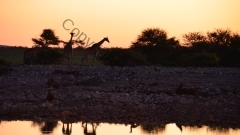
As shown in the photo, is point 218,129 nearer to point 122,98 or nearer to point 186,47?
point 122,98

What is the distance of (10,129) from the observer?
1470 centimetres

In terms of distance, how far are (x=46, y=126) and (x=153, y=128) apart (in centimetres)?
255

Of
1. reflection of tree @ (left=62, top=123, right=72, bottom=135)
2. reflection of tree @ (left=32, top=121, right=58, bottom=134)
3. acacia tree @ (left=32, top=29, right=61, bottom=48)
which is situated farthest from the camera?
acacia tree @ (left=32, top=29, right=61, bottom=48)

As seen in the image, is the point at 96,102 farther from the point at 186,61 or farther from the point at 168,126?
the point at 186,61

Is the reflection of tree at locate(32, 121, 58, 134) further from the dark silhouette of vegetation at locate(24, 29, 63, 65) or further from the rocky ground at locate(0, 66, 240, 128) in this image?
the dark silhouette of vegetation at locate(24, 29, 63, 65)

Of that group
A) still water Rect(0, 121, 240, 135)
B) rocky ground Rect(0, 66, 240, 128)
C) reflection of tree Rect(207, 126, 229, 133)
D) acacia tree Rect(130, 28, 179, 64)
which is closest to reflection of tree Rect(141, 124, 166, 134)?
still water Rect(0, 121, 240, 135)

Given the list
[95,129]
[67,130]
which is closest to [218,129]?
[95,129]

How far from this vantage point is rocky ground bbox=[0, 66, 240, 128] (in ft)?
53.1

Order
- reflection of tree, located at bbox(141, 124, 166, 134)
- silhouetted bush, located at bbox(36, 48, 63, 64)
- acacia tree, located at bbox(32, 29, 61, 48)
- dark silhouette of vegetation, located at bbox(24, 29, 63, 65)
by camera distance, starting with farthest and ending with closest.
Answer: acacia tree, located at bbox(32, 29, 61, 48) → silhouetted bush, located at bbox(36, 48, 63, 64) → dark silhouette of vegetation, located at bbox(24, 29, 63, 65) → reflection of tree, located at bbox(141, 124, 166, 134)

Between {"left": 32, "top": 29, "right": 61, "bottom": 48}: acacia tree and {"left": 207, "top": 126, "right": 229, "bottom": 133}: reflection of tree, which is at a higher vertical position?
{"left": 32, "top": 29, "right": 61, "bottom": 48}: acacia tree

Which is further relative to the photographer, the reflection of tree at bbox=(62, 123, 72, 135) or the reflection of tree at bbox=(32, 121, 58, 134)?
the reflection of tree at bbox=(32, 121, 58, 134)

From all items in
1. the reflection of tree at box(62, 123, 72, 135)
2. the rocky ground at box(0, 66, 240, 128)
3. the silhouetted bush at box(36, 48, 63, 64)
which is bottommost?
the reflection of tree at box(62, 123, 72, 135)

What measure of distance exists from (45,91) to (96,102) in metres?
2.80

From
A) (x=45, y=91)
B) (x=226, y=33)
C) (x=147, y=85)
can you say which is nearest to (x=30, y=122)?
(x=45, y=91)
